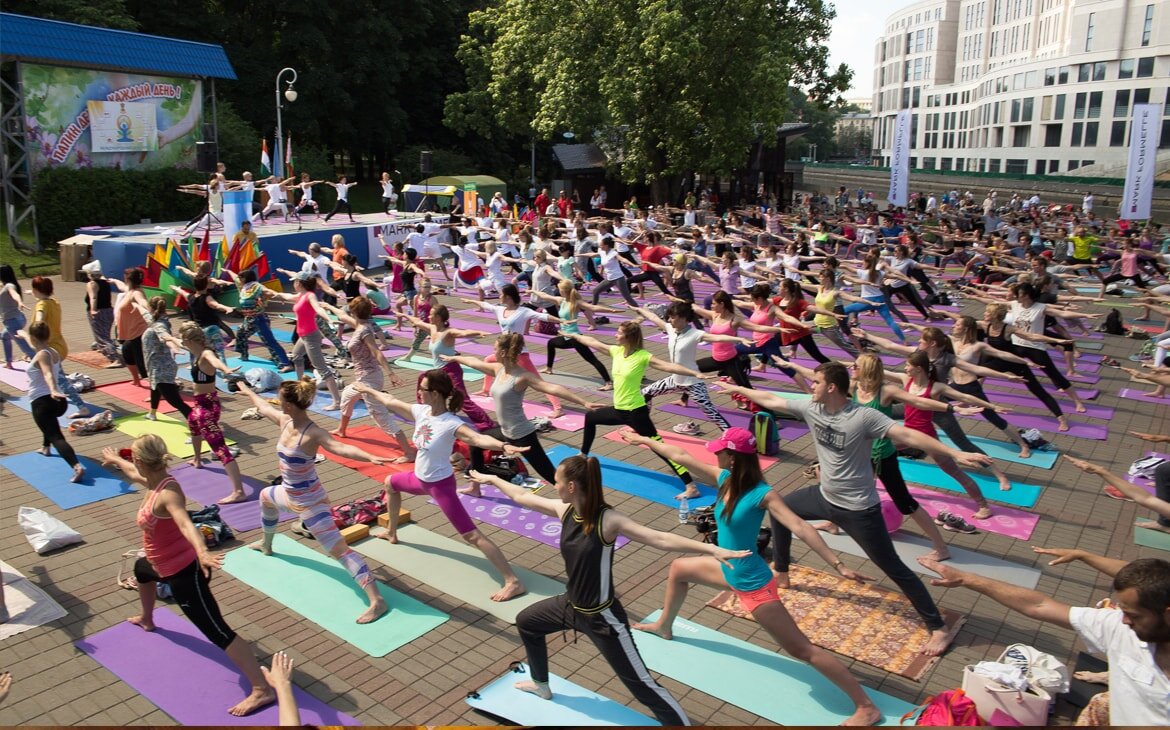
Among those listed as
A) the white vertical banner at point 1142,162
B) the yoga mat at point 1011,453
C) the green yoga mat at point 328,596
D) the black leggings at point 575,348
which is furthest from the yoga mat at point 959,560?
the white vertical banner at point 1142,162

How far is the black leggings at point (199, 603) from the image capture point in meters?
5.35

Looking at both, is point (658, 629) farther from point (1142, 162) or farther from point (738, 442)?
point (1142, 162)

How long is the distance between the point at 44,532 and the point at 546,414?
6152 mm

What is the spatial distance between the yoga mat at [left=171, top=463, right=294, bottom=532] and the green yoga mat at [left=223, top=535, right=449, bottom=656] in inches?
24.6

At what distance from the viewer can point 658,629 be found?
6.35 metres

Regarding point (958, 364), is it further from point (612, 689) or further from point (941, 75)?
point (941, 75)

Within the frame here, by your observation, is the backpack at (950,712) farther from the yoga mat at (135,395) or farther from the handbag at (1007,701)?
the yoga mat at (135,395)

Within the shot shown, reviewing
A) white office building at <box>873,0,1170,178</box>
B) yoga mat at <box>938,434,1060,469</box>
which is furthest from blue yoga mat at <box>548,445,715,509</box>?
white office building at <box>873,0,1170,178</box>

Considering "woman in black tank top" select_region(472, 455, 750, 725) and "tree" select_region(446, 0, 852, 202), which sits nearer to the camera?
"woman in black tank top" select_region(472, 455, 750, 725)

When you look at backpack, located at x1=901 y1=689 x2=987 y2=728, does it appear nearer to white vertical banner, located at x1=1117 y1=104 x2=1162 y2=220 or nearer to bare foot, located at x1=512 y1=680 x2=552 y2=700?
bare foot, located at x1=512 y1=680 x2=552 y2=700

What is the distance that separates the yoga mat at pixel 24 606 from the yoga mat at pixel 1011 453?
365 inches

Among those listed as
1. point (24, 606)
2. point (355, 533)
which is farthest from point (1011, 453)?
point (24, 606)

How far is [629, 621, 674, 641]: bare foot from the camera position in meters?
6.31

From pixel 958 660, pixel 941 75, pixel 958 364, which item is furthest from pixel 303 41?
pixel 941 75
